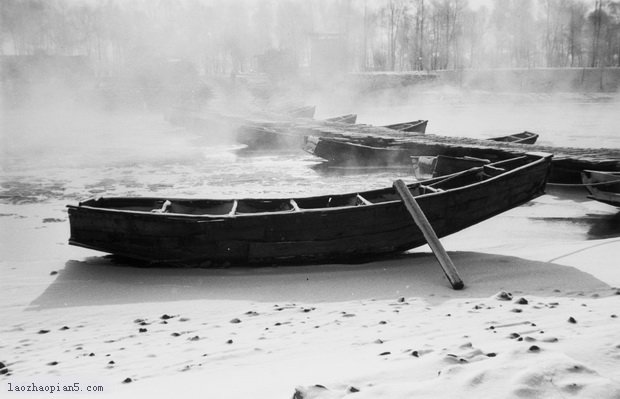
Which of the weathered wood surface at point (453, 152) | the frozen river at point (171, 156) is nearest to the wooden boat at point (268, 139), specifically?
the frozen river at point (171, 156)

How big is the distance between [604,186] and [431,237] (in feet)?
15.7

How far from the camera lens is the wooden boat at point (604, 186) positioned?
9.09 meters

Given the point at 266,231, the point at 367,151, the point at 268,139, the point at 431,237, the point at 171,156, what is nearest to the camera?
the point at 431,237

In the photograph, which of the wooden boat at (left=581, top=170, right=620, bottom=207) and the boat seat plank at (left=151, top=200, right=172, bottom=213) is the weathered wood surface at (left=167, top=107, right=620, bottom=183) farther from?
the boat seat plank at (left=151, top=200, right=172, bottom=213)

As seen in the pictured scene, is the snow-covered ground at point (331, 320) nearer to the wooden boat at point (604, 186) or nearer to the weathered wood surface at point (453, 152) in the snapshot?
the wooden boat at point (604, 186)

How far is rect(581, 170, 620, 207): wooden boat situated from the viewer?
29.8ft

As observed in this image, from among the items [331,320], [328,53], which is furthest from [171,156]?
[328,53]

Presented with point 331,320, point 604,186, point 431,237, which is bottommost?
point 331,320

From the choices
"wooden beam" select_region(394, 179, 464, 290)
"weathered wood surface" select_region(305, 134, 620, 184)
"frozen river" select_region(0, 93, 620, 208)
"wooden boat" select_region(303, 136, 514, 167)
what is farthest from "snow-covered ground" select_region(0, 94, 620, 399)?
"wooden boat" select_region(303, 136, 514, 167)

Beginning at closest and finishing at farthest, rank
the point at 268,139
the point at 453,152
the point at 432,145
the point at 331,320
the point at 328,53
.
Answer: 1. the point at 331,320
2. the point at 453,152
3. the point at 432,145
4. the point at 268,139
5. the point at 328,53

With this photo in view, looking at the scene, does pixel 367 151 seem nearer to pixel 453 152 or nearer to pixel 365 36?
pixel 453 152

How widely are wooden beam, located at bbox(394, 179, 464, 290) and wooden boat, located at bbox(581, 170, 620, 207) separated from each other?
4.22 meters

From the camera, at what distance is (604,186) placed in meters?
9.45

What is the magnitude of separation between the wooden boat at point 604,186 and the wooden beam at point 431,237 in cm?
422
